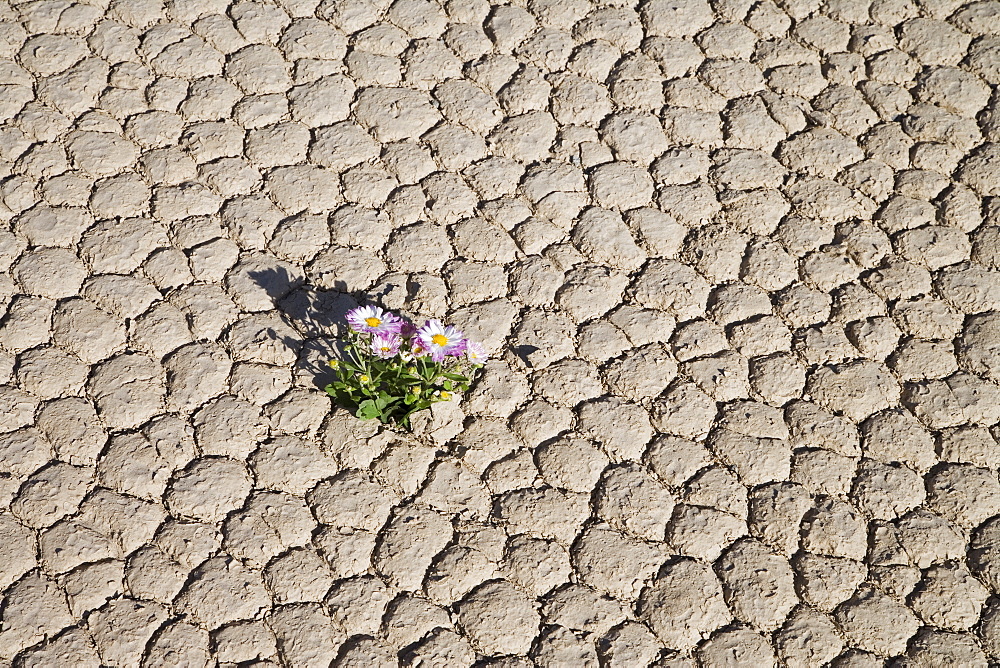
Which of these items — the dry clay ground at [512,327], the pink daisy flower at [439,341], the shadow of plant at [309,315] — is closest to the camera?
the dry clay ground at [512,327]

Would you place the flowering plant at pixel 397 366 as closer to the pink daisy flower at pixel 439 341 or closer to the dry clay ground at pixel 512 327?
the pink daisy flower at pixel 439 341

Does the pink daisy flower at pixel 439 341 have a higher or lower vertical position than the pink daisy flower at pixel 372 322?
lower

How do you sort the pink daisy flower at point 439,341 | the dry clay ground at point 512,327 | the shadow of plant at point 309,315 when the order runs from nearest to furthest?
the dry clay ground at point 512,327 → the pink daisy flower at point 439,341 → the shadow of plant at point 309,315

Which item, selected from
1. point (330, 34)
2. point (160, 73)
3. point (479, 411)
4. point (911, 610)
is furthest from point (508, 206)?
point (911, 610)

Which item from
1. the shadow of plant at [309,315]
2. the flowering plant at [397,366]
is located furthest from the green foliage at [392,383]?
the shadow of plant at [309,315]

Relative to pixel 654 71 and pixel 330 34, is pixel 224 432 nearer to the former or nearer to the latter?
pixel 330 34

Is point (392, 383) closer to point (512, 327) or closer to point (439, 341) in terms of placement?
point (439, 341)

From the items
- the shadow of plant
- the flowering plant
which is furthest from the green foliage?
the shadow of plant

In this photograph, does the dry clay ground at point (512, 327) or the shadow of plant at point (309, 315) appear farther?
the shadow of plant at point (309, 315)

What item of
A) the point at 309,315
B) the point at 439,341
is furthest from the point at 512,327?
the point at 309,315
